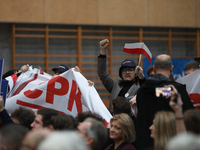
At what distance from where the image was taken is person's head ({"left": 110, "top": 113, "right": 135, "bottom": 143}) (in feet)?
11.9

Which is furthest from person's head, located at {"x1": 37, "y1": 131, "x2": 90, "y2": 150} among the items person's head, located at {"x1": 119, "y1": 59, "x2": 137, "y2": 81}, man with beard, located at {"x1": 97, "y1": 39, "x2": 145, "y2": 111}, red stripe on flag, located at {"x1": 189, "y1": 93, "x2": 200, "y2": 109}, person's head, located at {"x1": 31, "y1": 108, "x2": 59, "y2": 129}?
red stripe on flag, located at {"x1": 189, "y1": 93, "x2": 200, "y2": 109}

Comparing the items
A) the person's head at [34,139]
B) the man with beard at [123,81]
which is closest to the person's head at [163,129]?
the person's head at [34,139]

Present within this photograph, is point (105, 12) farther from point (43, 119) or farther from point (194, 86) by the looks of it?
point (43, 119)

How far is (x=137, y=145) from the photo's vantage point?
3.84 m

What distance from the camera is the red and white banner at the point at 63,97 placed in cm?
501

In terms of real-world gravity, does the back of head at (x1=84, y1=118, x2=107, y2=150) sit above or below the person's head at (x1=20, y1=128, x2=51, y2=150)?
below

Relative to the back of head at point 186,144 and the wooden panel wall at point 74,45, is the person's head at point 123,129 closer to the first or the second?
the back of head at point 186,144

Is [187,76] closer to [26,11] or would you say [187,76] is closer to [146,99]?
[146,99]

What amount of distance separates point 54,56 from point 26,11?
1578 mm

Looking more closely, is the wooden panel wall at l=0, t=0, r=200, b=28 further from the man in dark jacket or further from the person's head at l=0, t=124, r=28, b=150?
the person's head at l=0, t=124, r=28, b=150

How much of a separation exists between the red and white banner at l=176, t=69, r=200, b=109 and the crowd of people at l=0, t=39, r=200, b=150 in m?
0.27

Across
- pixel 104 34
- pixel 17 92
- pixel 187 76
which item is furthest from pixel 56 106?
pixel 104 34

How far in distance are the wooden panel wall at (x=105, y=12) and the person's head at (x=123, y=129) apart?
22.8 feet

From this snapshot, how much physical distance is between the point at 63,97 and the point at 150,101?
174 cm
